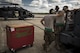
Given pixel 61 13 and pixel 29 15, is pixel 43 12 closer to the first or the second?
pixel 29 15

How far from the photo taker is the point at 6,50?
4.44 metres

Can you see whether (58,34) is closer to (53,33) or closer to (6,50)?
(53,33)

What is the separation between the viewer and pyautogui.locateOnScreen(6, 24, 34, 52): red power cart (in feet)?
13.4

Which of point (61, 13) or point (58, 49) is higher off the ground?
point (61, 13)

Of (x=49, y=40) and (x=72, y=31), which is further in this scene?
(x=49, y=40)

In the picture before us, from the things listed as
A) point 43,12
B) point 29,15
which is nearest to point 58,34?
point 29,15

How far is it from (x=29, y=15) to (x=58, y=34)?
7.98m

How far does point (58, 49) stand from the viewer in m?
4.43

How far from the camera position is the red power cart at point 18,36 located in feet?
13.4

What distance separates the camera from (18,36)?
4211 millimetres

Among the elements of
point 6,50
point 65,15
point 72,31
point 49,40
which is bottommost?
point 6,50

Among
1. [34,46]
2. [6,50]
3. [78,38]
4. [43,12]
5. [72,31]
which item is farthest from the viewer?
[43,12]

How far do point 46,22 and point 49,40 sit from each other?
52 centimetres

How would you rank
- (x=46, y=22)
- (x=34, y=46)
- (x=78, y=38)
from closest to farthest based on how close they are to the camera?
1. (x=78, y=38)
2. (x=46, y=22)
3. (x=34, y=46)
